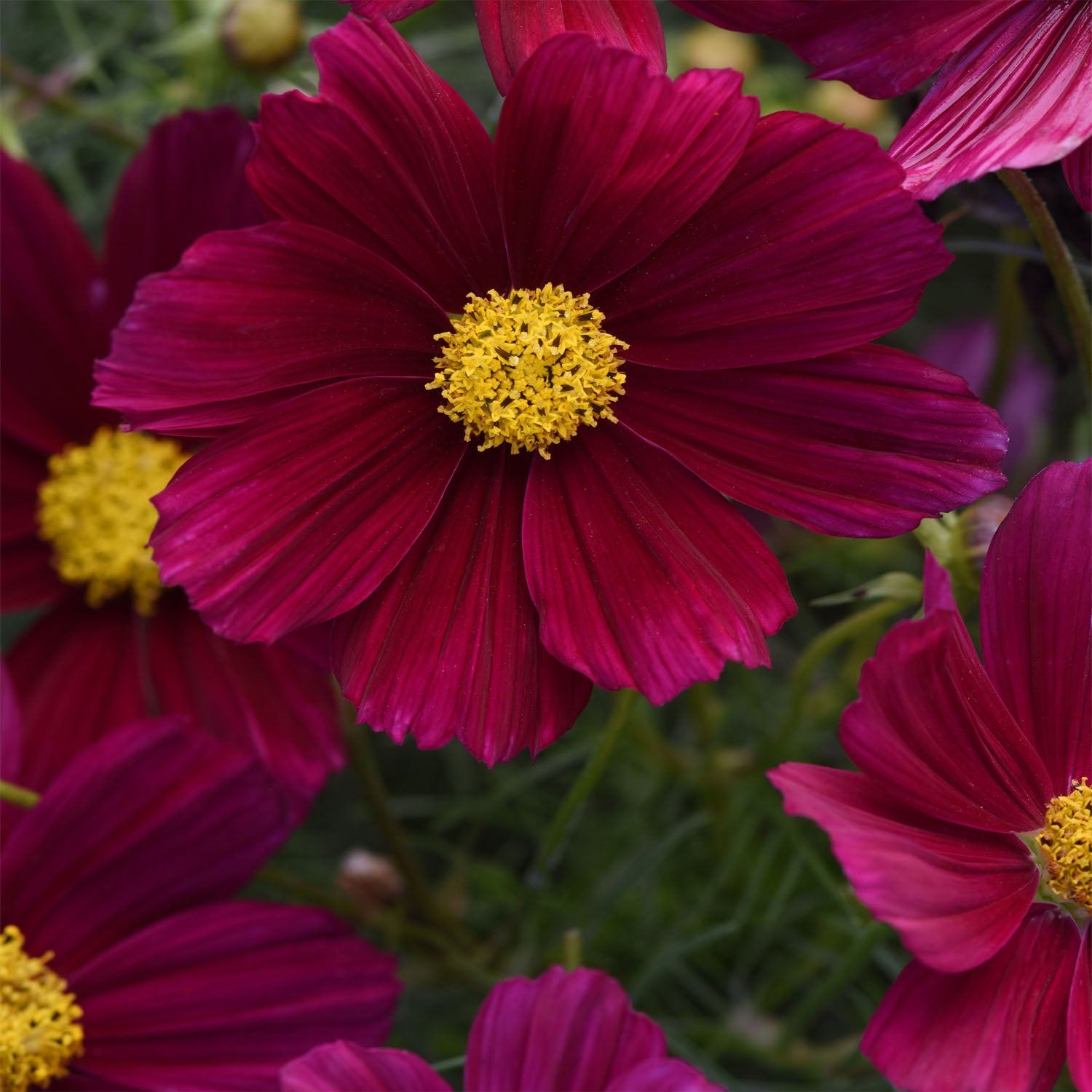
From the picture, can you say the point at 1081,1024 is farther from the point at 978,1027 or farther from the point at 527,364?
the point at 527,364

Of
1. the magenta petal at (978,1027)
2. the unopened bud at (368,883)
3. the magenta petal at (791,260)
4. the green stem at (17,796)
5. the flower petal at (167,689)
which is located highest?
the magenta petal at (791,260)

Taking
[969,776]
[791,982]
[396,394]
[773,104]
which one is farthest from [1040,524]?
[773,104]

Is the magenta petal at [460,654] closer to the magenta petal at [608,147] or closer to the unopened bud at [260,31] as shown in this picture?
the magenta petal at [608,147]

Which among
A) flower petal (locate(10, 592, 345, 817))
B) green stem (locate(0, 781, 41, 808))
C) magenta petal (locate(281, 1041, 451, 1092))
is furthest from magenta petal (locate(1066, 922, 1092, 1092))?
green stem (locate(0, 781, 41, 808))

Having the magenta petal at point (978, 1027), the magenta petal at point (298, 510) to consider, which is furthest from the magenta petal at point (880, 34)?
the magenta petal at point (978, 1027)

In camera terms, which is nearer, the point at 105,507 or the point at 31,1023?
the point at 31,1023

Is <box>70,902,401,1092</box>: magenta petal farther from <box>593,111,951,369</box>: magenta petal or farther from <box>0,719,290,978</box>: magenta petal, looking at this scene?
<box>593,111,951,369</box>: magenta petal

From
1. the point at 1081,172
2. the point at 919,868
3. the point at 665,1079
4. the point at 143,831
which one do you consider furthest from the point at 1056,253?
the point at 143,831
